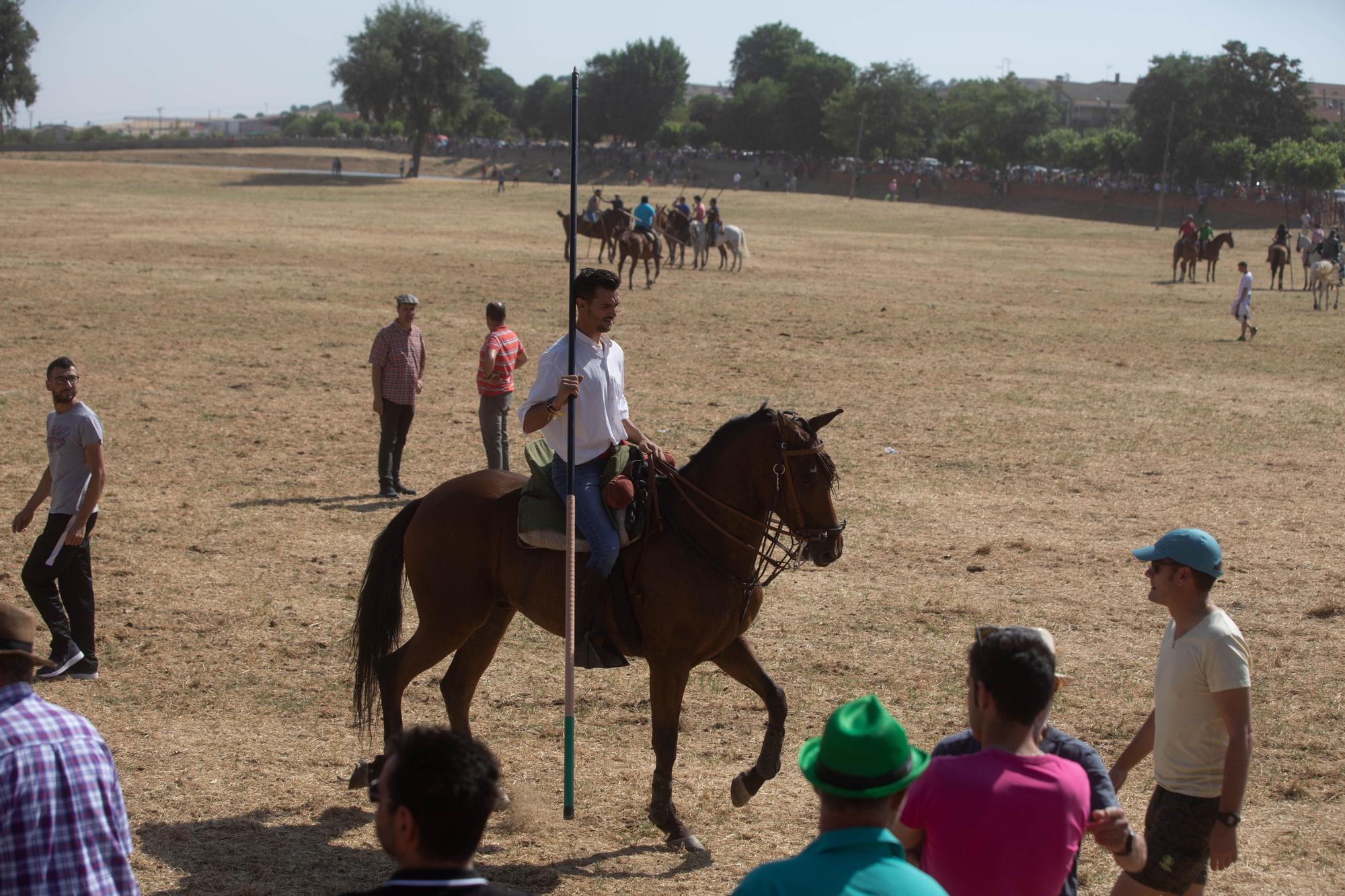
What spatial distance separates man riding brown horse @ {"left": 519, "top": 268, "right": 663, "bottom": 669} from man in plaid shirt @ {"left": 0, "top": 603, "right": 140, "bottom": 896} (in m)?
2.93

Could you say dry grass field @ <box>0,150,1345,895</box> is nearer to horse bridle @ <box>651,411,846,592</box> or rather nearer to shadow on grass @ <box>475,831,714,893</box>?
shadow on grass @ <box>475,831,714,893</box>

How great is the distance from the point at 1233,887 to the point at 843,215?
189ft

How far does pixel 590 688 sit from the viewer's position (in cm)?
805

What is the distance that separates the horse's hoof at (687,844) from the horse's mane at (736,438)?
1.85 m

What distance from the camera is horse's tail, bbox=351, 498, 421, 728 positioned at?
22.1ft

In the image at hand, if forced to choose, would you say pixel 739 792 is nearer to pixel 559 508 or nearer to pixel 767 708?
pixel 767 708

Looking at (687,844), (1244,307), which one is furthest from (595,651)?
(1244,307)

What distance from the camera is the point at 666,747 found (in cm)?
617

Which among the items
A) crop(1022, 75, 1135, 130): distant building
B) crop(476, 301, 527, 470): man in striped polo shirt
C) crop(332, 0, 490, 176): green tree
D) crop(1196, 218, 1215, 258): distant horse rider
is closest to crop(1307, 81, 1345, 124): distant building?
crop(1022, 75, 1135, 130): distant building

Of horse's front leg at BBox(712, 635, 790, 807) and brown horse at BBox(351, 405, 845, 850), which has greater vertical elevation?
brown horse at BBox(351, 405, 845, 850)

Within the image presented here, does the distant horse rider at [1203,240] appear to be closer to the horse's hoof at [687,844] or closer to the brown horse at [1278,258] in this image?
the brown horse at [1278,258]

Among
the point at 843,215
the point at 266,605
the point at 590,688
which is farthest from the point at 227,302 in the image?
the point at 843,215

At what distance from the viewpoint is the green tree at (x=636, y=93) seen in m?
113

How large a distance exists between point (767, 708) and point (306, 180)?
72.1 m
